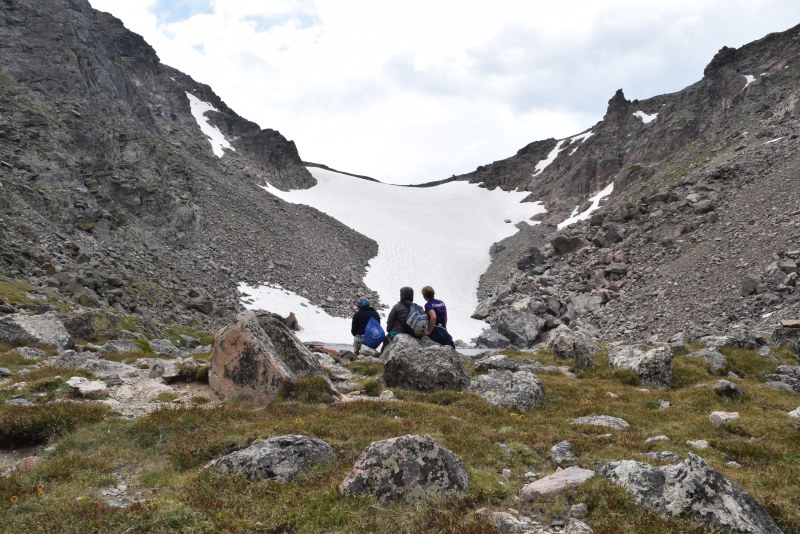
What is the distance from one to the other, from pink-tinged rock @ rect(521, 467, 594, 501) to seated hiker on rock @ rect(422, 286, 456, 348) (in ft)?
28.9

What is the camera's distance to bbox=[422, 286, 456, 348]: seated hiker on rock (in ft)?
57.0

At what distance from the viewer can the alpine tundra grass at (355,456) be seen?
264 inches

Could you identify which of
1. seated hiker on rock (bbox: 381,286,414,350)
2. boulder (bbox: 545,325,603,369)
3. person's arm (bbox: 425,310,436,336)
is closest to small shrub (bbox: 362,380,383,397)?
seated hiker on rock (bbox: 381,286,414,350)

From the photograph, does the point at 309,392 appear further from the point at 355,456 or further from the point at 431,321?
the point at 431,321

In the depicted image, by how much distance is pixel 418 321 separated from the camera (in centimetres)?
1712

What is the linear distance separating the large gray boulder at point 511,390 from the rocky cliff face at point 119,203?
80.2ft

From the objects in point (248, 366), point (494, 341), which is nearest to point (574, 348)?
point (248, 366)

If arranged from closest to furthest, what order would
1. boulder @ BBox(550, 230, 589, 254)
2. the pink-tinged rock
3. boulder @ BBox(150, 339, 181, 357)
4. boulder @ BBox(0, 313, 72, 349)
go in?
the pink-tinged rock
boulder @ BBox(0, 313, 72, 349)
boulder @ BBox(150, 339, 181, 357)
boulder @ BBox(550, 230, 589, 254)

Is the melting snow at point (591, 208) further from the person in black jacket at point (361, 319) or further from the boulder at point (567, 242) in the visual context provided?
the person in black jacket at point (361, 319)

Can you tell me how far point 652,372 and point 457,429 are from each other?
9540mm

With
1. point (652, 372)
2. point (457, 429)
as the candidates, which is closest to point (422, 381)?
point (457, 429)

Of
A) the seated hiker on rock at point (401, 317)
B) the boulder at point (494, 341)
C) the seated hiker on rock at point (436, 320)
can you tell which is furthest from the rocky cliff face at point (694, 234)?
the seated hiker on rock at point (401, 317)

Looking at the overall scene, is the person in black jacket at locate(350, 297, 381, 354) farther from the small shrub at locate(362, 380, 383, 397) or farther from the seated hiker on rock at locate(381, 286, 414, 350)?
the small shrub at locate(362, 380, 383, 397)

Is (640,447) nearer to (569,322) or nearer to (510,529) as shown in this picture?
(510,529)
